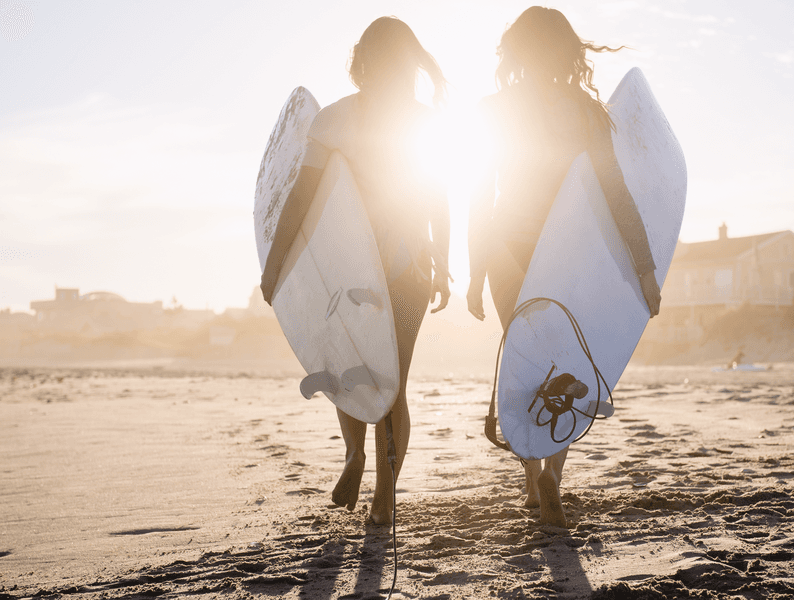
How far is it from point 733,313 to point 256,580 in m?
26.8

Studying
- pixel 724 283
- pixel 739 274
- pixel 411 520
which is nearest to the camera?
pixel 411 520

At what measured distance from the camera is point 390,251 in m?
2.54

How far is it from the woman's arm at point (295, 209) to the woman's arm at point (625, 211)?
113cm

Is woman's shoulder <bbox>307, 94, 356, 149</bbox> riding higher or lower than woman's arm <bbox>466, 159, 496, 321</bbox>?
higher

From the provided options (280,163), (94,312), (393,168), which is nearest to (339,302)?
(393,168)

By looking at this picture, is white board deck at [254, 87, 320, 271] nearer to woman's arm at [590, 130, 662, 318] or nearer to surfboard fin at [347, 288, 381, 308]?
surfboard fin at [347, 288, 381, 308]

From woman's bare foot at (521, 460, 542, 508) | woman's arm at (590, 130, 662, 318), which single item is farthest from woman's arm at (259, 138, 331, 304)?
woman's bare foot at (521, 460, 542, 508)

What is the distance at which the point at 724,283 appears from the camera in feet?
93.5

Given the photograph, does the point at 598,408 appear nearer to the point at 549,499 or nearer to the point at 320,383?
the point at 549,499

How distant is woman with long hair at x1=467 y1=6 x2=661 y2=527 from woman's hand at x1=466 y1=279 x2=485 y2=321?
9cm

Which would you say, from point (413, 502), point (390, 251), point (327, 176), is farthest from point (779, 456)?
point (327, 176)

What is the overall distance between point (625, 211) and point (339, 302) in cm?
124

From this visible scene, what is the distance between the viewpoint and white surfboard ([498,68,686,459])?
2348mm

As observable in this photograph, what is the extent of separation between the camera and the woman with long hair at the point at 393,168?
2.53m
